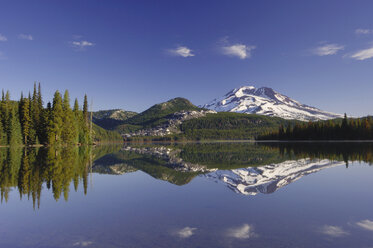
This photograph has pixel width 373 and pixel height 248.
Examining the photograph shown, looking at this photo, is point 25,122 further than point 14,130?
Yes

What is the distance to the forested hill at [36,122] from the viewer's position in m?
79.9

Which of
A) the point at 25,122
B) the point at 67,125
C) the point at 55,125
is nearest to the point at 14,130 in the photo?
the point at 25,122

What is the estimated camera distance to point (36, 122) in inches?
3344

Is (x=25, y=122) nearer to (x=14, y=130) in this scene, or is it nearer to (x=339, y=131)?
(x=14, y=130)

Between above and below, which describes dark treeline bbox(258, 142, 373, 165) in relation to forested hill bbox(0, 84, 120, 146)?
below

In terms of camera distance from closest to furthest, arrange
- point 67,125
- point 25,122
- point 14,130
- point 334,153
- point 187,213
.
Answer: point 187,213, point 334,153, point 14,130, point 25,122, point 67,125

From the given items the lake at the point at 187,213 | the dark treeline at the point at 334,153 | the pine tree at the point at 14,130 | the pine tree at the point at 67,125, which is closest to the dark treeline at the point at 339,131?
the dark treeline at the point at 334,153

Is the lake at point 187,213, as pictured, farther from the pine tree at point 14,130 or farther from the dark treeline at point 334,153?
the pine tree at point 14,130

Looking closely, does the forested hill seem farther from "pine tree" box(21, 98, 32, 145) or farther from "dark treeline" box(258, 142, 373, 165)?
"dark treeline" box(258, 142, 373, 165)

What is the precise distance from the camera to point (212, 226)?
8.79 m

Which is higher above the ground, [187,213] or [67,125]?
[67,125]

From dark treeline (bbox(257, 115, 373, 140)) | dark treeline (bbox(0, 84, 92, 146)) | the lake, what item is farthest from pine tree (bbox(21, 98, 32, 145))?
dark treeline (bbox(257, 115, 373, 140))

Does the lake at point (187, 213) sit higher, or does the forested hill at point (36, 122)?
the forested hill at point (36, 122)

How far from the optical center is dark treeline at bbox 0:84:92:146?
79875mm
